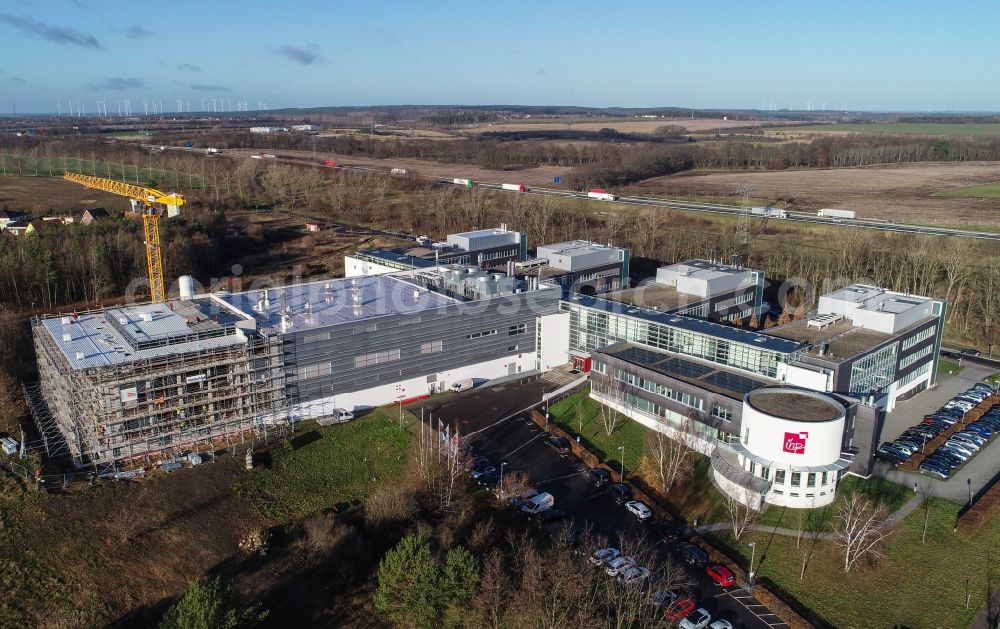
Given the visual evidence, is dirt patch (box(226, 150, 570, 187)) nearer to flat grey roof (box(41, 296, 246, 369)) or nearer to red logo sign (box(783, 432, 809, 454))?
flat grey roof (box(41, 296, 246, 369))

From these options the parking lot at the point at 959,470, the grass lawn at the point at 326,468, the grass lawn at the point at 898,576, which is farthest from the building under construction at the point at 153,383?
the parking lot at the point at 959,470

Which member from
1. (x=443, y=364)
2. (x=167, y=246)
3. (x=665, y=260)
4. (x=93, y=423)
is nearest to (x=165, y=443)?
(x=93, y=423)

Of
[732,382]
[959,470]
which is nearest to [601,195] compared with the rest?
[732,382]

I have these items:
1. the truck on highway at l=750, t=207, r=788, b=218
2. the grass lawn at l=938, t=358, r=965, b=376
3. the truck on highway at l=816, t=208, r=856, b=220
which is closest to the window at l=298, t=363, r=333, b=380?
the grass lawn at l=938, t=358, r=965, b=376

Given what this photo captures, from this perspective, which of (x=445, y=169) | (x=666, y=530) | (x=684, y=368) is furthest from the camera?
(x=445, y=169)

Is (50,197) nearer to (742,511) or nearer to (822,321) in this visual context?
(822,321)

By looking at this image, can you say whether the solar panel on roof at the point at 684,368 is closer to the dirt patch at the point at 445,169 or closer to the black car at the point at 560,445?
the black car at the point at 560,445

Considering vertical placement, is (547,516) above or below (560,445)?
below
